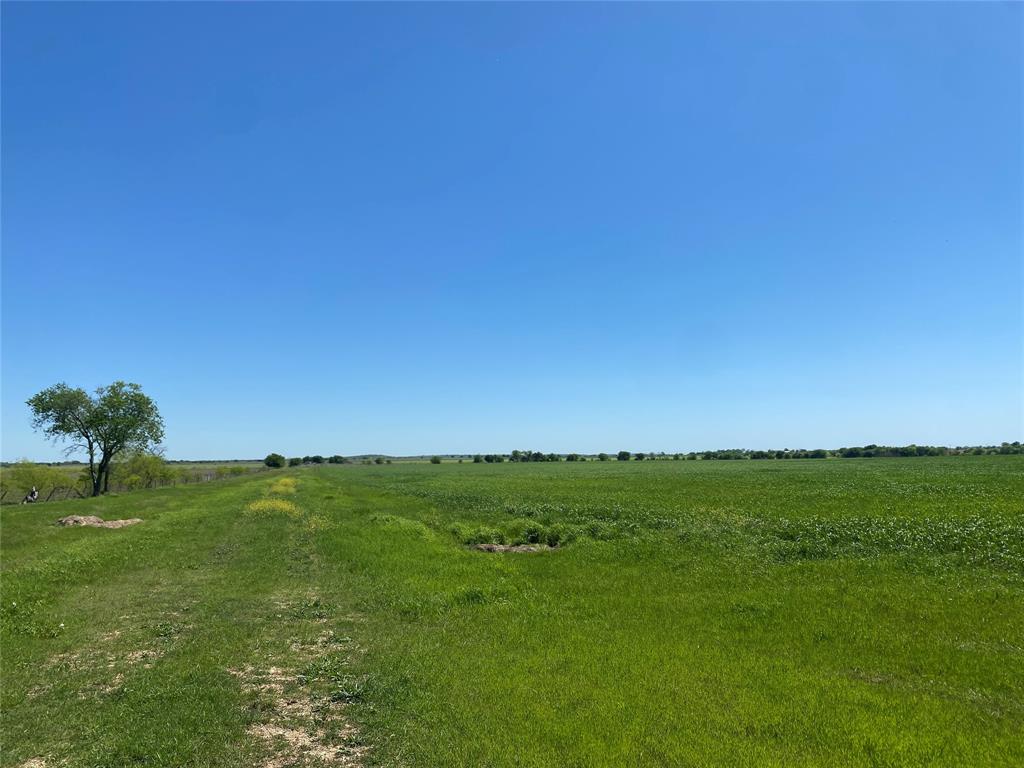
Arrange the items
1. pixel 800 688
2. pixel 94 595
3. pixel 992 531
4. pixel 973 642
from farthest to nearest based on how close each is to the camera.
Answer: pixel 992 531 < pixel 94 595 < pixel 973 642 < pixel 800 688

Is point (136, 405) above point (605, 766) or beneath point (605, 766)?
above

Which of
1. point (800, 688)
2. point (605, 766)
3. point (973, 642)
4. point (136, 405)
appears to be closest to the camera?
point (605, 766)

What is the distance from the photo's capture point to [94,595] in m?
15.8

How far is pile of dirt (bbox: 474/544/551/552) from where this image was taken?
2144 centimetres

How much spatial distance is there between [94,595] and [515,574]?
1304 centimetres

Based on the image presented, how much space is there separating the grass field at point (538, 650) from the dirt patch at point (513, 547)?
0.84m

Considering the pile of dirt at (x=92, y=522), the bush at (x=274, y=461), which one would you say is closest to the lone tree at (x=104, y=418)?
the pile of dirt at (x=92, y=522)

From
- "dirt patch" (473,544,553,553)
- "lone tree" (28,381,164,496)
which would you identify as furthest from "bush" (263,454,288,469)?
"dirt patch" (473,544,553,553)

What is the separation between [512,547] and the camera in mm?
21984

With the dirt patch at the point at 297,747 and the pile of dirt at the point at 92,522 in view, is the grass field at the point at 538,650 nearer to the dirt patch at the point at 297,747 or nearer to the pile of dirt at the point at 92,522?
the dirt patch at the point at 297,747

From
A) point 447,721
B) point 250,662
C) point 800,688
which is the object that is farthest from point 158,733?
point 800,688

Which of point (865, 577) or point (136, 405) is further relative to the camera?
point (136, 405)

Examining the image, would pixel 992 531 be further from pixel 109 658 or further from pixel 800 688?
pixel 109 658

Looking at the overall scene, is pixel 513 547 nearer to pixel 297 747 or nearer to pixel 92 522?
pixel 297 747
